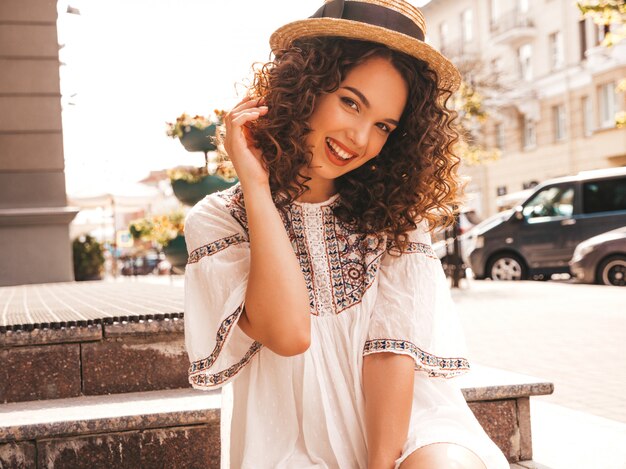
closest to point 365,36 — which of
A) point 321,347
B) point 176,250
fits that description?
point 321,347

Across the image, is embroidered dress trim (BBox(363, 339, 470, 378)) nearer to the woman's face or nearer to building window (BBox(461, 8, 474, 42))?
the woman's face

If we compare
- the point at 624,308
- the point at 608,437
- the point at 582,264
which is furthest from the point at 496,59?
the point at 608,437

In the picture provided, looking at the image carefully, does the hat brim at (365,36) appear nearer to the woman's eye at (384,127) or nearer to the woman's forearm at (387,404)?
the woman's eye at (384,127)

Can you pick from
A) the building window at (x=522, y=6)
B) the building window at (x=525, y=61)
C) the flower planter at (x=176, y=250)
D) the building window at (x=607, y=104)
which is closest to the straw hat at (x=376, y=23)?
the flower planter at (x=176, y=250)

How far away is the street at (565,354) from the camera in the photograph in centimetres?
326

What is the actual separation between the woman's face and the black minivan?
13.6m

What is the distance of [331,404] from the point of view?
196 cm

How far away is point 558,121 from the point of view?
31469 mm

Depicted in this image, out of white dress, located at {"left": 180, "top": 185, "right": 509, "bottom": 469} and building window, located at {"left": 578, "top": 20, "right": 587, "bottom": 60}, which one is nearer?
white dress, located at {"left": 180, "top": 185, "right": 509, "bottom": 469}

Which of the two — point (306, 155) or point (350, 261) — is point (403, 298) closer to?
point (350, 261)

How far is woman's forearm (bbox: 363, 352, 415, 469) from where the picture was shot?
6.04ft

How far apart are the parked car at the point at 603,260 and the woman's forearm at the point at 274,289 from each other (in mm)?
11888

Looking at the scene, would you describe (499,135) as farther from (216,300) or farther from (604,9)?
(216,300)

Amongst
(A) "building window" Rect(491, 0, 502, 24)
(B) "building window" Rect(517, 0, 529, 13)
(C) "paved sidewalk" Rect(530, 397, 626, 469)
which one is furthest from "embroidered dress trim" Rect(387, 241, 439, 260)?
(A) "building window" Rect(491, 0, 502, 24)
